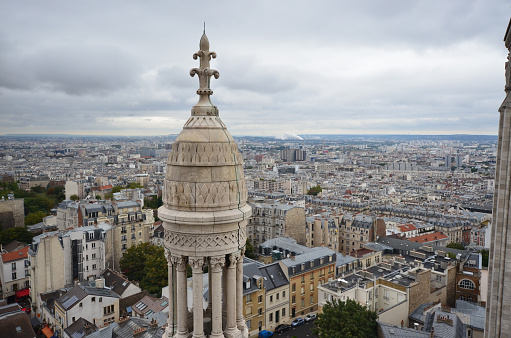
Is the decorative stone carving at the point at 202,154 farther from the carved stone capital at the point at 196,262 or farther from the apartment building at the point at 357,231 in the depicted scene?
the apartment building at the point at 357,231

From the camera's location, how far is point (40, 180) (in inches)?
5453

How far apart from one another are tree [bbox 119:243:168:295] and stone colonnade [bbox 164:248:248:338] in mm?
37327

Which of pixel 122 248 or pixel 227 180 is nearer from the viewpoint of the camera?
pixel 227 180

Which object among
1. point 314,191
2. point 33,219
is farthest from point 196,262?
point 314,191

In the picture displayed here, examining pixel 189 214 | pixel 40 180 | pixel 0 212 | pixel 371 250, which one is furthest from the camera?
pixel 40 180

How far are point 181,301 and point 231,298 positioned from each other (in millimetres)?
974

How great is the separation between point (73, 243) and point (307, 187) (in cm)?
10813

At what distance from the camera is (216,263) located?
748 cm

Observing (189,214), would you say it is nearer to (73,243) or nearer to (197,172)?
(197,172)

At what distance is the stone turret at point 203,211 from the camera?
7.31 metres

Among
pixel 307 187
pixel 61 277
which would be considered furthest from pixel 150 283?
pixel 307 187

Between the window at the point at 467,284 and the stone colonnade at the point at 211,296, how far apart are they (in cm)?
4179

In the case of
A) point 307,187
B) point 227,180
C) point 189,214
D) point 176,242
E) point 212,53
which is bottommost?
point 307,187

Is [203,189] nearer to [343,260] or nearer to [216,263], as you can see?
[216,263]
